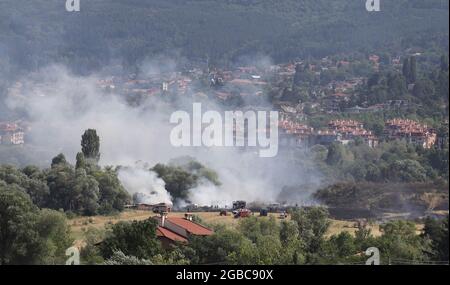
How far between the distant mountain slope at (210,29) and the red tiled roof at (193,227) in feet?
92.2

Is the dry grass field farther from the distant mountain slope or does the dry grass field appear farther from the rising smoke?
the distant mountain slope

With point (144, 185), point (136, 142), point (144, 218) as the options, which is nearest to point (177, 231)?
point (144, 218)

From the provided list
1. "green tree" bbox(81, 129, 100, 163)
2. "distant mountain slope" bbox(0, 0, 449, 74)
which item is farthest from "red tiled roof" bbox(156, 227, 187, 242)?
"distant mountain slope" bbox(0, 0, 449, 74)

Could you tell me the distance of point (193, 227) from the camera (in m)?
24.6

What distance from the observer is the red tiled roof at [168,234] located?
22469 millimetres

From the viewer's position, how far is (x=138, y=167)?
1447 inches

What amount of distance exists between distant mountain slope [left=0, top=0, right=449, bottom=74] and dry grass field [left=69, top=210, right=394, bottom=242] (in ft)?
77.7

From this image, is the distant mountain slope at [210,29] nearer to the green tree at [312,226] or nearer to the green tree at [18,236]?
the green tree at [312,226]

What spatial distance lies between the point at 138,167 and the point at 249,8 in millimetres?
21772

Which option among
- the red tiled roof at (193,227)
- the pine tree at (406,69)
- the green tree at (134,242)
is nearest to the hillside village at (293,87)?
the pine tree at (406,69)

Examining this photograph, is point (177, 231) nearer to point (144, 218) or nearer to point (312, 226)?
point (312, 226)

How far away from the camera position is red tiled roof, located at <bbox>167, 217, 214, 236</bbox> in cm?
2350

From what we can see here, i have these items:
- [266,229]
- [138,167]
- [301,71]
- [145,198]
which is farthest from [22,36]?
[266,229]

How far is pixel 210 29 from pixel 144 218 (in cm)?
2802
